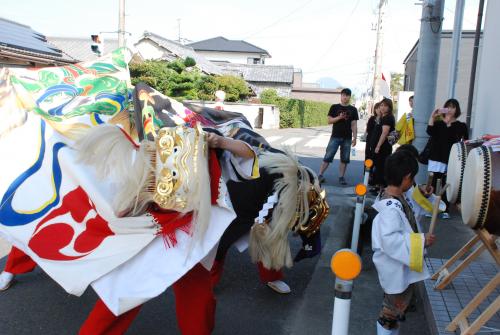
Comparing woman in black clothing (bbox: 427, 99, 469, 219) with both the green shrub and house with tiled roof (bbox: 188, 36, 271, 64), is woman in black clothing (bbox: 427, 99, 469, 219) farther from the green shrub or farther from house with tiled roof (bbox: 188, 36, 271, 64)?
house with tiled roof (bbox: 188, 36, 271, 64)

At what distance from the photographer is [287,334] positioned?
3105 millimetres

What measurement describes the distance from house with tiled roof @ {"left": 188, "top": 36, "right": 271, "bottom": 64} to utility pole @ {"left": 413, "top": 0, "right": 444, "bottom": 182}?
51.7 m

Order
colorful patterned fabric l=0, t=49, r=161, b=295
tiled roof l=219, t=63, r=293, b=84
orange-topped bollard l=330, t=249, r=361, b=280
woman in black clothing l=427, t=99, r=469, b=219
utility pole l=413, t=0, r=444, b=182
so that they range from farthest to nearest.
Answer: tiled roof l=219, t=63, r=293, b=84 → utility pole l=413, t=0, r=444, b=182 → woman in black clothing l=427, t=99, r=469, b=219 → colorful patterned fabric l=0, t=49, r=161, b=295 → orange-topped bollard l=330, t=249, r=361, b=280

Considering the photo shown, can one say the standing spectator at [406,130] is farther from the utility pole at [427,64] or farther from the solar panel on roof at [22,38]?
the solar panel on roof at [22,38]

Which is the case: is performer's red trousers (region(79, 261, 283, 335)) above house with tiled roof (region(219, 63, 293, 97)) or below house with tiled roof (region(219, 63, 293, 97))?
below

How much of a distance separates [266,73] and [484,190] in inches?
1625

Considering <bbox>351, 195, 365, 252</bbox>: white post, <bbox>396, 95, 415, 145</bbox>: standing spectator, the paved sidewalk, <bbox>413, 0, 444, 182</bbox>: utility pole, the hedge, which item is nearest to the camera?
the paved sidewalk

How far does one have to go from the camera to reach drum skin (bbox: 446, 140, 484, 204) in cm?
295

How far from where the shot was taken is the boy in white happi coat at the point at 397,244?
2.35 metres

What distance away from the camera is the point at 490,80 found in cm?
526

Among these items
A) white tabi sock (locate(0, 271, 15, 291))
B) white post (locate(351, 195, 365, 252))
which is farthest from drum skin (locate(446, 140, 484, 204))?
white tabi sock (locate(0, 271, 15, 291))

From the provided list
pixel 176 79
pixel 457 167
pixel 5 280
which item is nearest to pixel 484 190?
pixel 457 167

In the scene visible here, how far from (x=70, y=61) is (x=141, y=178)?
1232 cm

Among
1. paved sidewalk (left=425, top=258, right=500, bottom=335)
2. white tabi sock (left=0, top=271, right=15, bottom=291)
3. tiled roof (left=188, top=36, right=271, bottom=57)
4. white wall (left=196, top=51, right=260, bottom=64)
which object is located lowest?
white tabi sock (left=0, top=271, right=15, bottom=291)
